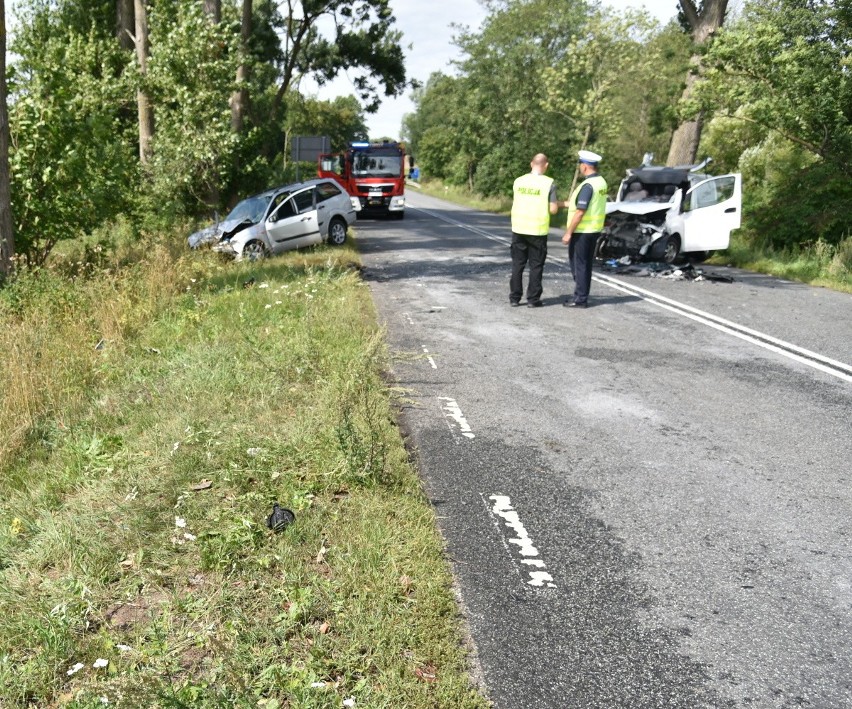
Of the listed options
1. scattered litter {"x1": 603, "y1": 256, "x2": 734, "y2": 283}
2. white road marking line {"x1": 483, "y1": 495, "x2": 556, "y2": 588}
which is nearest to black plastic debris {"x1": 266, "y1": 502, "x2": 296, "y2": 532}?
white road marking line {"x1": 483, "y1": 495, "x2": 556, "y2": 588}

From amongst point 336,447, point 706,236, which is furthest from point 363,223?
point 336,447

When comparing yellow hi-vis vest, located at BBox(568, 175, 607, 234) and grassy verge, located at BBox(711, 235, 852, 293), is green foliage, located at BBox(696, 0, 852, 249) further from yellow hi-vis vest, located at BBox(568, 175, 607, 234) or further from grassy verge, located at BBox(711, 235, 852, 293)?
yellow hi-vis vest, located at BBox(568, 175, 607, 234)

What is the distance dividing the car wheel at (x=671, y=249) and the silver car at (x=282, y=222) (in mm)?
7293

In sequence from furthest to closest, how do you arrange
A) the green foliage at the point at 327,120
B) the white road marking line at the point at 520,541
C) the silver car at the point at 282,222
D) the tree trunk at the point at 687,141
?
the green foliage at the point at 327,120 < the tree trunk at the point at 687,141 < the silver car at the point at 282,222 < the white road marking line at the point at 520,541

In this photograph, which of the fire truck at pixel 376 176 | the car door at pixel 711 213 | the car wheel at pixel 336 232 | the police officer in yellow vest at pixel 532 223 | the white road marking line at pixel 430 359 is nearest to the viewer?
the white road marking line at pixel 430 359

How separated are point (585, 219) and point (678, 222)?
4.87 m

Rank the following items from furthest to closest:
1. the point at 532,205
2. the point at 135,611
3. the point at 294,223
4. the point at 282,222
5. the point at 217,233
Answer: the point at 294,223 < the point at 282,222 < the point at 217,233 < the point at 532,205 < the point at 135,611

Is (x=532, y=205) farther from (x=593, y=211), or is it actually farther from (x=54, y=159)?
(x=54, y=159)

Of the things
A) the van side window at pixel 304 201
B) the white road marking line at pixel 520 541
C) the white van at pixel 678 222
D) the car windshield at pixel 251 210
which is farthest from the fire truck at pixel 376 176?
the white road marking line at pixel 520 541

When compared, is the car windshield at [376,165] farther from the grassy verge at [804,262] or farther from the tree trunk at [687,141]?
the grassy verge at [804,262]

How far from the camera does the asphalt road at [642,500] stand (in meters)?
2.87

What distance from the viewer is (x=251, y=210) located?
50.7 ft

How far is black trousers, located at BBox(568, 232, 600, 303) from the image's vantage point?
980 cm

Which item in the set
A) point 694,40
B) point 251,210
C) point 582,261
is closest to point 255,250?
point 251,210
